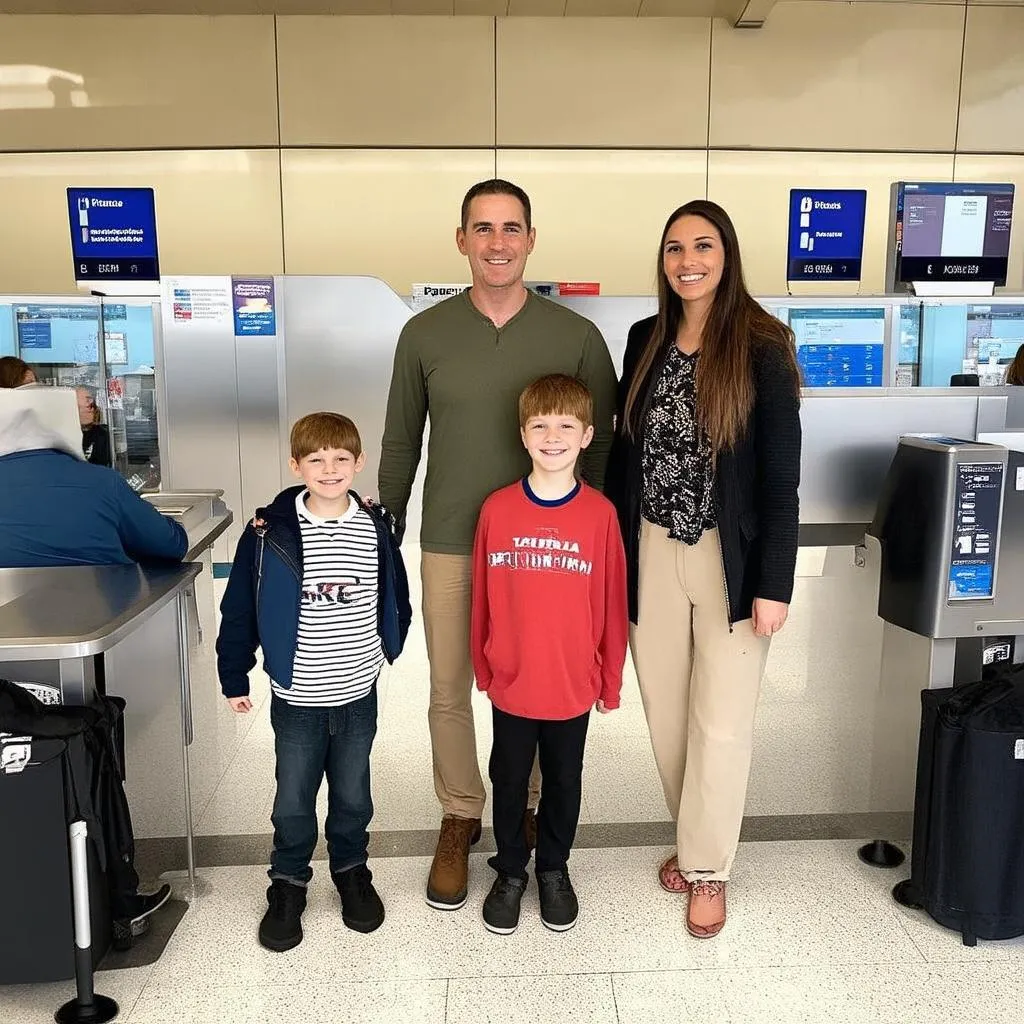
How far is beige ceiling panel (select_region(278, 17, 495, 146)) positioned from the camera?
6008mm

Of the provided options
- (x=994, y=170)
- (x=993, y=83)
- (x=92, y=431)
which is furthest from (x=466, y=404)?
(x=993, y=83)

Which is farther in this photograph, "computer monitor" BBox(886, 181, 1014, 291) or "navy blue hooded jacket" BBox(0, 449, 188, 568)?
"computer monitor" BBox(886, 181, 1014, 291)

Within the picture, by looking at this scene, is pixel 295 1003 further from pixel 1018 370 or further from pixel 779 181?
pixel 779 181

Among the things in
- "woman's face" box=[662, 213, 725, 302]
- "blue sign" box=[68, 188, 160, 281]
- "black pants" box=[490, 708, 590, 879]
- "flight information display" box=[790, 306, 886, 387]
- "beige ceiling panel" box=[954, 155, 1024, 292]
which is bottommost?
"black pants" box=[490, 708, 590, 879]

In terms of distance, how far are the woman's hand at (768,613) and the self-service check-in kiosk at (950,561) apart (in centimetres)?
48

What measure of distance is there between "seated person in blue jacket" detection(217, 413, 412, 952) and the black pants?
0.96 feet

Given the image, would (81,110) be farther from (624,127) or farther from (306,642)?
(306,642)

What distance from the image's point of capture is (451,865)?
2.12 m

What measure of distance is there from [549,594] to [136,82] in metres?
5.72

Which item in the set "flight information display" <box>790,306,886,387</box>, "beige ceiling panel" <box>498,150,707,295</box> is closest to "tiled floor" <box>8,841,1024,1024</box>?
"flight information display" <box>790,306,886,387</box>

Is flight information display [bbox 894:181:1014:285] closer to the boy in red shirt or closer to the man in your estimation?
the man

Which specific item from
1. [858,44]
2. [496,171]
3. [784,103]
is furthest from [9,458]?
[858,44]

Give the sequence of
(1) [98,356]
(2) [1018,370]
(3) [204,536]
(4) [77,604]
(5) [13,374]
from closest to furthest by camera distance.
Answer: (4) [77,604] → (3) [204,536] → (5) [13,374] → (2) [1018,370] → (1) [98,356]

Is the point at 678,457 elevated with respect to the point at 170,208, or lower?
lower
